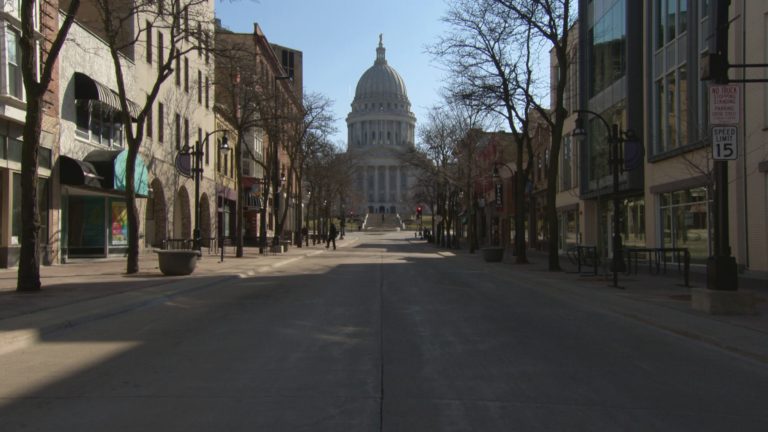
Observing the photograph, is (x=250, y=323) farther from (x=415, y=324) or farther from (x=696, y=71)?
(x=696, y=71)

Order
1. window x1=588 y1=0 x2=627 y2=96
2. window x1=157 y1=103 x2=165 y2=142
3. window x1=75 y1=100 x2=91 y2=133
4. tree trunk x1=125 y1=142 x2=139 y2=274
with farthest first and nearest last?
window x1=157 y1=103 x2=165 y2=142 → window x1=588 y1=0 x2=627 y2=96 → window x1=75 y1=100 x2=91 y2=133 → tree trunk x1=125 y1=142 x2=139 y2=274

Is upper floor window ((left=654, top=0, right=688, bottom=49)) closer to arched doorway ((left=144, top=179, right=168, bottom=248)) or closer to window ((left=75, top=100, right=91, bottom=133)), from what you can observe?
window ((left=75, top=100, right=91, bottom=133))

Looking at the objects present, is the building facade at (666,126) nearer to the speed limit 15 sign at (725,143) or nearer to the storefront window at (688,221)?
the storefront window at (688,221)

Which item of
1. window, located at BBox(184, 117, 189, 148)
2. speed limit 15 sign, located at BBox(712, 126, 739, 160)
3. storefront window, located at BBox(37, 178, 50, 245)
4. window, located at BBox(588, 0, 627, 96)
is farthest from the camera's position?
window, located at BBox(184, 117, 189, 148)

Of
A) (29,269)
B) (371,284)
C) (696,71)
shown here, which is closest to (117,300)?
(29,269)

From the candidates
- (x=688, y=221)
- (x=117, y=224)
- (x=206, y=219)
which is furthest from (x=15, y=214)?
(x=688, y=221)

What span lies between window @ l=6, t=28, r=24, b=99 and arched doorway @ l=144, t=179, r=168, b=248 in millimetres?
13959

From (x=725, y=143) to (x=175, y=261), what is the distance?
15.9m

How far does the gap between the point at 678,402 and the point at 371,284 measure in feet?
45.2

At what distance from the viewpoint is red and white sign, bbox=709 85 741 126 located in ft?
39.3

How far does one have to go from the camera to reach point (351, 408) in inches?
240

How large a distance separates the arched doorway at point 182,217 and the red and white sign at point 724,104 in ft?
107

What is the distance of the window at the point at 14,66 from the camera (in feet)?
69.2

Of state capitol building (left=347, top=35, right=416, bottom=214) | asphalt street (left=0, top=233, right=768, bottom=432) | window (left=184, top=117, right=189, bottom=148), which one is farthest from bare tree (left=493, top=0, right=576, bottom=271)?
state capitol building (left=347, top=35, right=416, bottom=214)
